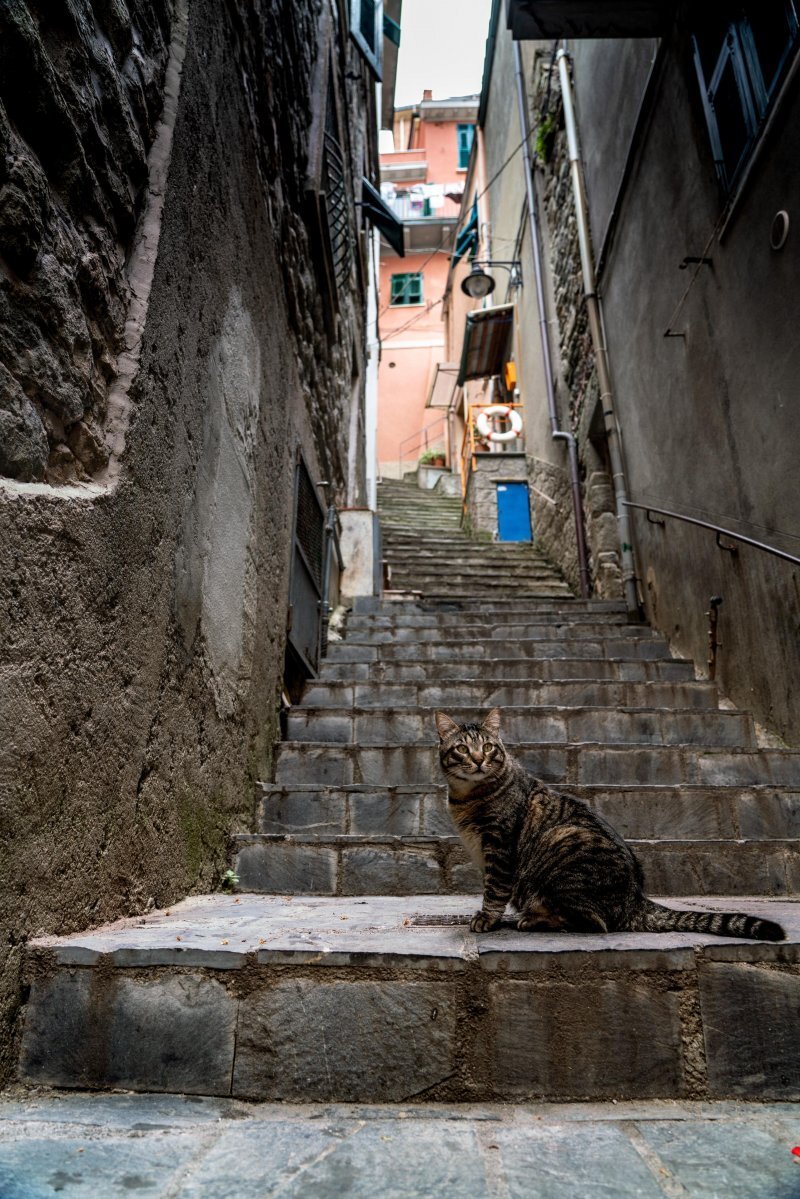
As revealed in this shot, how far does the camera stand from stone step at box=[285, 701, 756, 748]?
4102 mm

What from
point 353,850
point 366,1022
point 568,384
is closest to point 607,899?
point 366,1022

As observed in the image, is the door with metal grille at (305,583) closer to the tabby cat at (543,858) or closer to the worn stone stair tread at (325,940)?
the tabby cat at (543,858)

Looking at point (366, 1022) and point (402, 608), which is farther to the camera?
point (402, 608)

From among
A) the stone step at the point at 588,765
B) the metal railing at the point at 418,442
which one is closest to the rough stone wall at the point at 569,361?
the stone step at the point at 588,765

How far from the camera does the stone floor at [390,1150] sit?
1.04m

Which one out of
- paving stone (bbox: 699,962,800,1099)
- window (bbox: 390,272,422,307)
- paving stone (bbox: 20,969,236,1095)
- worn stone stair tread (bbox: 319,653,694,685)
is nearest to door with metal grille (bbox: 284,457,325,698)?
worn stone stair tread (bbox: 319,653,694,685)

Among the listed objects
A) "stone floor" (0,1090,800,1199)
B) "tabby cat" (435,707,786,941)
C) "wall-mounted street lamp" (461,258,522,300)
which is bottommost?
"stone floor" (0,1090,800,1199)

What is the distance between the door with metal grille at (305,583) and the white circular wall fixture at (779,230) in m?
2.91

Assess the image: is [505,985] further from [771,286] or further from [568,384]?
[568,384]

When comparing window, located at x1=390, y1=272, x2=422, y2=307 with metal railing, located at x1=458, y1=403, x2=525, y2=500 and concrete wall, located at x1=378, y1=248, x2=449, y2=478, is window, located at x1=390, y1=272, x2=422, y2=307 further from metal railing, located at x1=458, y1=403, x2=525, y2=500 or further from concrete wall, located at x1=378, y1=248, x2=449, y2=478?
metal railing, located at x1=458, y1=403, x2=525, y2=500

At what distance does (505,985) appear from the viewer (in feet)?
5.01

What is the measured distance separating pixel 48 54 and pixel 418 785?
283cm

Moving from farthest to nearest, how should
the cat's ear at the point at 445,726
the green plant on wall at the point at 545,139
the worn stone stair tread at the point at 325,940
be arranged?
1. the green plant on wall at the point at 545,139
2. the cat's ear at the point at 445,726
3. the worn stone stair tread at the point at 325,940

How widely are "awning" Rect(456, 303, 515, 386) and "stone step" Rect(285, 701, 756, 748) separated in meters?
11.8
